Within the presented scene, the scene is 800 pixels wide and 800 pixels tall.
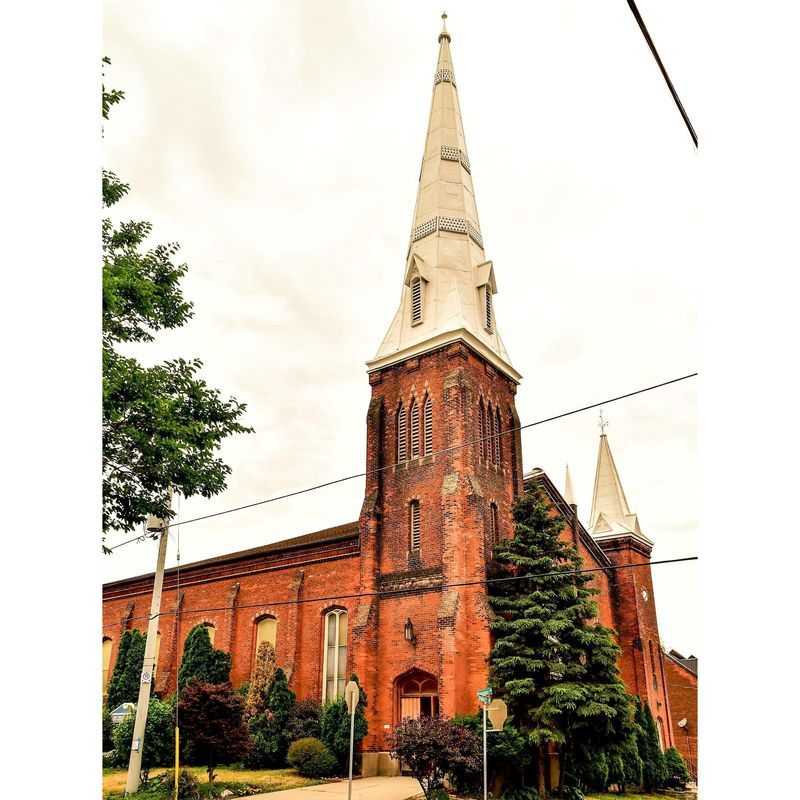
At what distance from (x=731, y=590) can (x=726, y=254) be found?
129 centimetres

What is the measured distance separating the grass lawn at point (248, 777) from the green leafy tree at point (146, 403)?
334 inches

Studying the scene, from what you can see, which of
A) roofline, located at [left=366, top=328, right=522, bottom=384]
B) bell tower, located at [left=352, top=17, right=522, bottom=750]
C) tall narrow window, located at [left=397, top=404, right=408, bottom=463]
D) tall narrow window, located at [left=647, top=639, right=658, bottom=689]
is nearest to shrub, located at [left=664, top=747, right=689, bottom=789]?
tall narrow window, located at [left=647, top=639, right=658, bottom=689]

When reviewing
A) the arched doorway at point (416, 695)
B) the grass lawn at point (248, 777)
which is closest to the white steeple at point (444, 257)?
the arched doorway at point (416, 695)

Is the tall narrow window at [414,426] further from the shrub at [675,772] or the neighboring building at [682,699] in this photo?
the neighboring building at [682,699]

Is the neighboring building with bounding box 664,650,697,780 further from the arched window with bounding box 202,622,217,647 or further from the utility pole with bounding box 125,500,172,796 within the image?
the utility pole with bounding box 125,500,172,796

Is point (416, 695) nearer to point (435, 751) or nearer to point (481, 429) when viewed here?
point (435, 751)

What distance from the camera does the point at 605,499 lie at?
88.4 feet

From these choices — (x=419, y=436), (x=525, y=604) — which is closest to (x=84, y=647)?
(x=525, y=604)

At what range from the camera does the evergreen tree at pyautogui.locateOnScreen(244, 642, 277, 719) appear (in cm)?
1847

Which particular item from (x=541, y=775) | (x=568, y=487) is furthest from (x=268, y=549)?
(x=568, y=487)

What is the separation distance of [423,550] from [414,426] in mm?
3191

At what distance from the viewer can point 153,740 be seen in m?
14.9

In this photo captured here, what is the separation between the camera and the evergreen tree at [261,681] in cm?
1847

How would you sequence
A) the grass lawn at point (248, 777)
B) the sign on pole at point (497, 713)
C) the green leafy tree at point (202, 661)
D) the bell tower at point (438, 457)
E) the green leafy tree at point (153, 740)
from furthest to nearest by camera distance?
1. the green leafy tree at point (202, 661)
2. the bell tower at point (438, 457)
3. the green leafy tree at point (153, 740)
4. the grass lawn at point (248, 777)
5. the sign on pole at point (497, 713)
